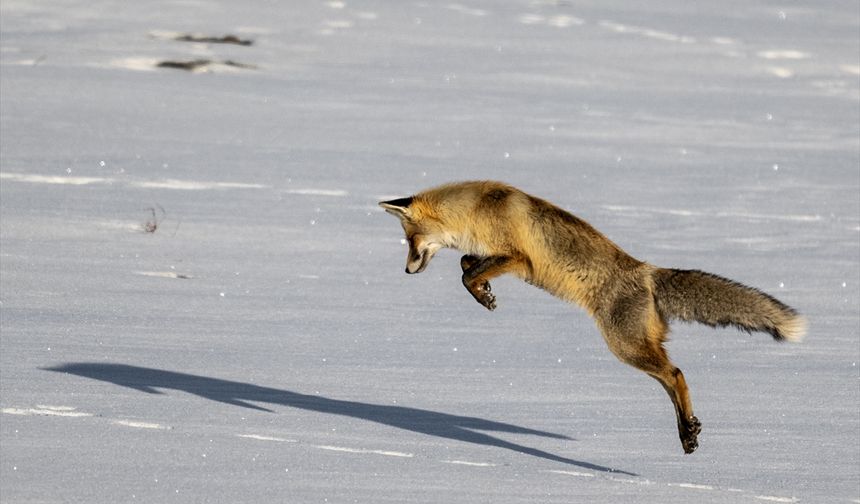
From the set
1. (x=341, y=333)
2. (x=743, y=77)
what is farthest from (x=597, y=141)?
(x=341, y=333)

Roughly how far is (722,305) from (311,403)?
6.81ft

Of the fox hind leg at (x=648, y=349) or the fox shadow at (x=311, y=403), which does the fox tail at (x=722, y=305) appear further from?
the fox shadow at (x=311, y=403)

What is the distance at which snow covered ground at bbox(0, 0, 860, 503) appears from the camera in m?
6.38

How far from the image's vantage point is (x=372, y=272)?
1075 cm

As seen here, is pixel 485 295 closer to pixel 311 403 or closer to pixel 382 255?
pixel 311 403

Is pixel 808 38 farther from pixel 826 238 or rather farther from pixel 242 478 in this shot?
pixel 242 478

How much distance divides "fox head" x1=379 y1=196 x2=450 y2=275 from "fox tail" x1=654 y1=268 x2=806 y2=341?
3.78ft

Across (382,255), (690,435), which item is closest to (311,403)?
(690,435)

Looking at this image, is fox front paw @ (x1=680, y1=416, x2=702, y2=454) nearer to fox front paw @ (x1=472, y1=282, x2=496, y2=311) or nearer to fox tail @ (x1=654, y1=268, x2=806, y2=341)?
fox tail @ (x1=654, y1=268, x2=806, y2=341)

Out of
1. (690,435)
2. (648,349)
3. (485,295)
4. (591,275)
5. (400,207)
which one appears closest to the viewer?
(690,435)

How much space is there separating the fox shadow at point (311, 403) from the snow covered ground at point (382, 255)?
0.09 feet

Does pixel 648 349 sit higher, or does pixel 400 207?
pixel 400 207

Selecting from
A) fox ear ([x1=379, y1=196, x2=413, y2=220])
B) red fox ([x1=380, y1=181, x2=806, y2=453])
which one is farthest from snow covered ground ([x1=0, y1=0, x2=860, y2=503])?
→ fox ear ([x1=379, y1=196, x2=413, y2=220])

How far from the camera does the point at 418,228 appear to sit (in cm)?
756
